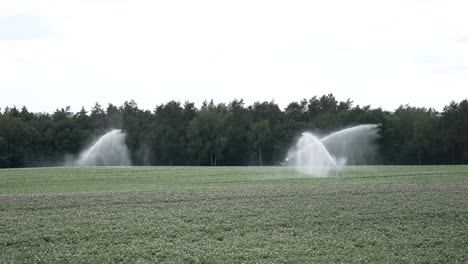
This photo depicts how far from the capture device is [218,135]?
365 ft

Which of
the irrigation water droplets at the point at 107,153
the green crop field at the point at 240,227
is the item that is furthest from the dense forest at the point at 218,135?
the green crop field at the point at 240,227

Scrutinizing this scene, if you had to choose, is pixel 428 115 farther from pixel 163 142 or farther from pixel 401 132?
pixel 163 142

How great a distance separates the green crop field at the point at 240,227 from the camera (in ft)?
56.2

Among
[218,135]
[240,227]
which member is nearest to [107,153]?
[218,135]

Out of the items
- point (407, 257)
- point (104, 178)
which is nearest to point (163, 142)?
point (104, 178)

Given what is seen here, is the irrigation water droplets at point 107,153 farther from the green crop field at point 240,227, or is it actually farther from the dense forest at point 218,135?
the green crop field at point 240,227

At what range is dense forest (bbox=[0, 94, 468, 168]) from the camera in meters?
103

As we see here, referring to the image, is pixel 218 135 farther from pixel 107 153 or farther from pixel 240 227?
pixel 240 227

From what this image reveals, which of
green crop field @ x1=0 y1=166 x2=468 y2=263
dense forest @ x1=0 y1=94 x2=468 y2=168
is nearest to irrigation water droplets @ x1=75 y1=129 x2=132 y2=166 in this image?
dense forest @ x1=0 y1=94 x2=468 y2=168

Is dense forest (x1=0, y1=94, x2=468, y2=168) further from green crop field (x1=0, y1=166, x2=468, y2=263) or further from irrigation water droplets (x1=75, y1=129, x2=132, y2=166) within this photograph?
green crop field (x1=0, y1=166, x2=468, y2=263)

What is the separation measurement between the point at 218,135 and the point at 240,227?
89.8 m

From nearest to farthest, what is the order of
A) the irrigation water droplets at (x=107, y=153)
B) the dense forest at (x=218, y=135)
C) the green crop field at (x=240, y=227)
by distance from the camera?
the green crop field at (x=240, y=227), the dense forest at (x=218, y=135), the irrigation water droplets at (x=107, y=153)

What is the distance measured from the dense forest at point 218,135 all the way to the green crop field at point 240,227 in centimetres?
7430

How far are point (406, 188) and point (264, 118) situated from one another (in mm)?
89284
